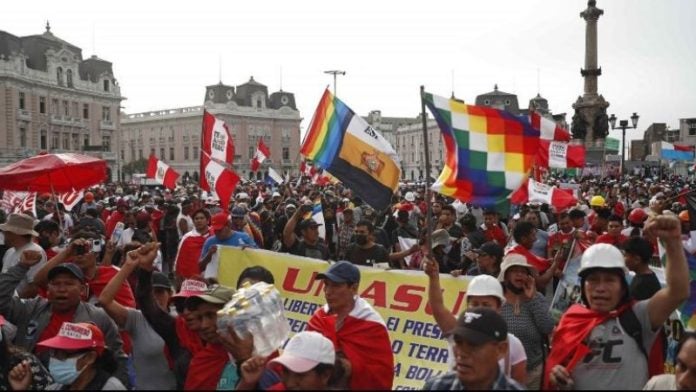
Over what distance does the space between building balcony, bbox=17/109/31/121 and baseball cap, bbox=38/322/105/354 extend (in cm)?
6351

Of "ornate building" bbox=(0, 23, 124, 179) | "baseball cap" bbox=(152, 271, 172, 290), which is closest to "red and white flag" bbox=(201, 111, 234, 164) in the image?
"baseball cap" bbox=(152, 271, 172, 290)

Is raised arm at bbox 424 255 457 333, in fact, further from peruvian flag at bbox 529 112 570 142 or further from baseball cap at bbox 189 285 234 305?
peruvian flag at bbox 529 112 570 142

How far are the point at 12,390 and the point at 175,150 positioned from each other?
316 feet

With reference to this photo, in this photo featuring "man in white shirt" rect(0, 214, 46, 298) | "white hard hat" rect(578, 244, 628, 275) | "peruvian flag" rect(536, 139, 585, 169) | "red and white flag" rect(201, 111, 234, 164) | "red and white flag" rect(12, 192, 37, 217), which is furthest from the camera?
"peruvian flag" rect(536, 139, 585, 169)

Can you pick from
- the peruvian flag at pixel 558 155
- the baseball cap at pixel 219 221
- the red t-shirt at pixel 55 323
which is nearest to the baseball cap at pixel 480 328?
the red t-shirt at pixel 55 323

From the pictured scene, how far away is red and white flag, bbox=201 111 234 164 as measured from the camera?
431 inches

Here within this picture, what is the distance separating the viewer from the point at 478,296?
13.0 feet

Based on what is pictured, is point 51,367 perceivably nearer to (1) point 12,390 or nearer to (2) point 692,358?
(1) point 12,390

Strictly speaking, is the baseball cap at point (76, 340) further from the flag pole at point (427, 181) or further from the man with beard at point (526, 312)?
the man with beard at point (526, 312)

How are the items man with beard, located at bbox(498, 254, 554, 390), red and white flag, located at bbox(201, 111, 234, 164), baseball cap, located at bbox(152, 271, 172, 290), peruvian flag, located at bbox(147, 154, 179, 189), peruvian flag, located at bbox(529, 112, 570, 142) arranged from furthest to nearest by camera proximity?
1. peruvian flag, located at bbox(147, 154, 179, 189)
2. peruvian flag, located at bbox(529, 112, 570, 142)
3. red and white flag, located at bbox(201, 111, 234, 164)
4. baseball cap, located at bbox(152, 271, 172, 290)
5. man with beard, located at bbox(498, 254, 554, 390)

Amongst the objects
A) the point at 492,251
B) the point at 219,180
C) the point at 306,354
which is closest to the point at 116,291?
the point at 306,354

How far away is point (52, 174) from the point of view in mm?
9219

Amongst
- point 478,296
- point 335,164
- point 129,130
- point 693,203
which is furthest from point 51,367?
point 129,130

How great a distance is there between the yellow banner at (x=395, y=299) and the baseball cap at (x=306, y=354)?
8.06ft
